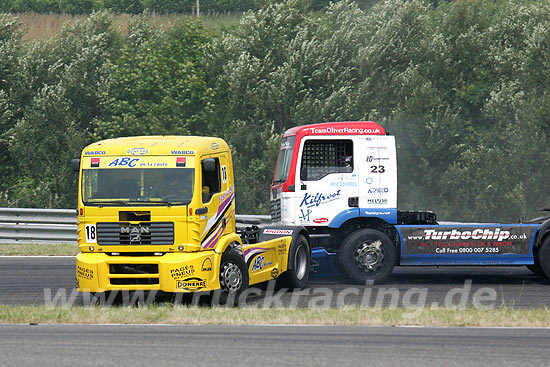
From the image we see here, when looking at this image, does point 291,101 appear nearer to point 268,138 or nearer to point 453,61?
point 268,138

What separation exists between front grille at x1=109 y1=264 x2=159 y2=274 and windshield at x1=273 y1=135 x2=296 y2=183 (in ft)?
→ 12.2

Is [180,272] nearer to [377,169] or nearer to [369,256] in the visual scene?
[369,256]

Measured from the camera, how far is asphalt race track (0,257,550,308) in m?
12.6

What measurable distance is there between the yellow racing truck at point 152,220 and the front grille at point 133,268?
0.01 metres

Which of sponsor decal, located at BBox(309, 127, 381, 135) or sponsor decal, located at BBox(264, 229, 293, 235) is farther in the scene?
sponsor decal, located at BBox(309, 127, 381, 135)

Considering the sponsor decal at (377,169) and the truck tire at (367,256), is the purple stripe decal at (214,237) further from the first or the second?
the sponsor decal at (377,169)

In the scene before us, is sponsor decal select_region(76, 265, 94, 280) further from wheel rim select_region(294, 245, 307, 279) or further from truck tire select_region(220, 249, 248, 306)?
wheel rim select_region(294, 245, 307, 279)

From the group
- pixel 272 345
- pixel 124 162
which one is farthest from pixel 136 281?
pixel 272 345

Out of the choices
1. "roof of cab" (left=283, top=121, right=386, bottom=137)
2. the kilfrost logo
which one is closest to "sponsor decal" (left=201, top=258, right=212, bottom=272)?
"roof of cab" (left=283, top=121, right=386, bottom=137)

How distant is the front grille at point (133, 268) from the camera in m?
11.9

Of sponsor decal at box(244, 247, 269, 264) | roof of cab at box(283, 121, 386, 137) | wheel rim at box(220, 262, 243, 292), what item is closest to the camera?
wheel rim at box(220, 262, 243, 292)

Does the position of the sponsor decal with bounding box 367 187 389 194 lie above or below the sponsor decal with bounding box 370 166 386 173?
below

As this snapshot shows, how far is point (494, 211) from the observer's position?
119ft

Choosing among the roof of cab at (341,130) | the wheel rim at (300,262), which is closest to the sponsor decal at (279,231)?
the wheel rim at (300,262)
